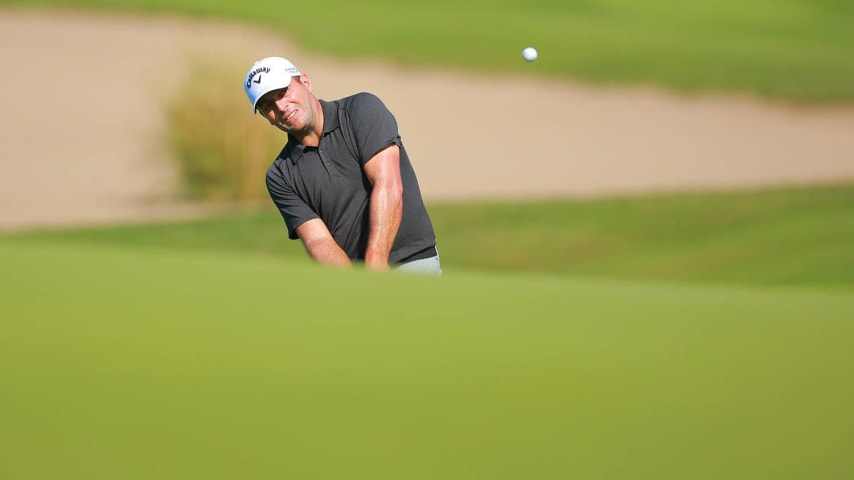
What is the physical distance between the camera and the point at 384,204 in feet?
15.0

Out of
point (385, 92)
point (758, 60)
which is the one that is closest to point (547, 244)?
point (385, 92)

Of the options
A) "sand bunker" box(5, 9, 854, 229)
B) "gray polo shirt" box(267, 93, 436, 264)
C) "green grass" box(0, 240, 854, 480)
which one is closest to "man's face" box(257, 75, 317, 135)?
"gray polo shirt" box(267, 93, 436, 264)

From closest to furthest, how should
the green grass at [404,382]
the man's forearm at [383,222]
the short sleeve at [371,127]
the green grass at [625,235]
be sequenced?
Answer: the green grass at [404,382], the man's forearm at [383,222], the short sleeve at [371,127], the green grass at [625,235]

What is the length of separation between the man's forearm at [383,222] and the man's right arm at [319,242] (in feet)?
0.75

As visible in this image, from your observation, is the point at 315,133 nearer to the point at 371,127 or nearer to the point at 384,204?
the point at 371,127

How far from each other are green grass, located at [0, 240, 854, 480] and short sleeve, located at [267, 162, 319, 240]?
2.55m

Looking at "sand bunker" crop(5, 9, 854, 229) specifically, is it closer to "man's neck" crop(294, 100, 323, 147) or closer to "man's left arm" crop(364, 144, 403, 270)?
"man's neck" crop(294, 100, 323, 147)

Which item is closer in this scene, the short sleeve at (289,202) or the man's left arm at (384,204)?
the man's left arm at (384,204)

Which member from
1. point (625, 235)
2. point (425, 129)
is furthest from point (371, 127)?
point (425, 129)

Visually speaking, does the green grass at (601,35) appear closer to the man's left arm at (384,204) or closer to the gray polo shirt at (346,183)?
the gray polo shirt at (346,183)

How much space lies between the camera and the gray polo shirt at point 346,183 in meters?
4.77

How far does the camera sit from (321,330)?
211 cm

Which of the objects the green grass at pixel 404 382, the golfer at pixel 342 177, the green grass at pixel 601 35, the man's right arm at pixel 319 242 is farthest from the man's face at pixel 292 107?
the green grass at pixel 601 35

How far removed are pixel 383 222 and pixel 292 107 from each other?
559mm
